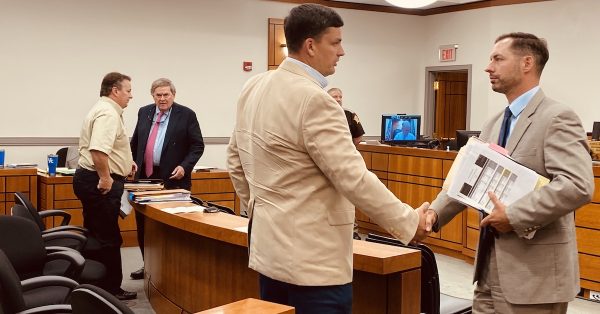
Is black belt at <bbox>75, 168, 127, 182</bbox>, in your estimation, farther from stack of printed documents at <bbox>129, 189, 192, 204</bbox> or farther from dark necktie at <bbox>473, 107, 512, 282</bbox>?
dark necktie at <bbox>473, 107, 512, 282</bbox>

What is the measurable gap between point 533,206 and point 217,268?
1.90 meters

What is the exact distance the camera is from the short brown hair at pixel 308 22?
2.15 m

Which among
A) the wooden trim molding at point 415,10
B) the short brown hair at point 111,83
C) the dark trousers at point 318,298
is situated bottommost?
the dark trousers at point 318,298

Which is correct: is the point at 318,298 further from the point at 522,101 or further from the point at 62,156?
the point at 62,156

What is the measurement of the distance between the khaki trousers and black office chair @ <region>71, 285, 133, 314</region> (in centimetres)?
137

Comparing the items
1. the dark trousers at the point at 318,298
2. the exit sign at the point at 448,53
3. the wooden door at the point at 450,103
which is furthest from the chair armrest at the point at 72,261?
the wooden door at the point at 450,103

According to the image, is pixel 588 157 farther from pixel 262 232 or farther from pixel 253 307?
pixel 253 307

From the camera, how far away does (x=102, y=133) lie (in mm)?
4816

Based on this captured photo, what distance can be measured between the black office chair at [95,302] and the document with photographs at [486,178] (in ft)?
4.45

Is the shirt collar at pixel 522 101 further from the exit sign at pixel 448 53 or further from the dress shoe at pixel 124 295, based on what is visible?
the exit sign at pixel 448 53

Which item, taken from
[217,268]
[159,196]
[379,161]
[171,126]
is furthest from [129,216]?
[217,268]

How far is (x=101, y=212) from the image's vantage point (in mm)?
4945

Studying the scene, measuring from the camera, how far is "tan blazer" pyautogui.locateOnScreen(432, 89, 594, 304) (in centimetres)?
239

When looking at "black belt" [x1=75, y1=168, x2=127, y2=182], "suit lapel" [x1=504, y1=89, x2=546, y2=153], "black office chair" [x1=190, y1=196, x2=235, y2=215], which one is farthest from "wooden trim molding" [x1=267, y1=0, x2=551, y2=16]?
"suit lapel" [x1=504, y1=89, x2=546, y2=153]
